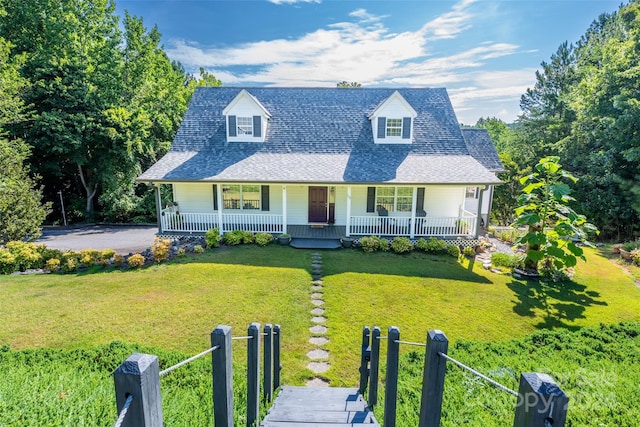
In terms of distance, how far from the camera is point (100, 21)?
2100 cm

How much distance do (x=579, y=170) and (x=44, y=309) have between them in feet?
88.9

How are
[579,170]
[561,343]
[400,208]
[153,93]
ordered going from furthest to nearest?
1. [153,93]
2. [579,170]
3. [400,208]
4. [561,343]

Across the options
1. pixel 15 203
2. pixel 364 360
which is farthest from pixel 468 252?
pixel 15 203

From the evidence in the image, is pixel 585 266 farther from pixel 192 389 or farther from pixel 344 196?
pixel 192 389

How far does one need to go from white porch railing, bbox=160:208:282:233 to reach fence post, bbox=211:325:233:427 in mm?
11690

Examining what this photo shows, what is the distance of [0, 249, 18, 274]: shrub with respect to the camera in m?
10.0

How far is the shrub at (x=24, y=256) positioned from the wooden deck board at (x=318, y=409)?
10.8 meters

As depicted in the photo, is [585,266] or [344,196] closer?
[585,266]

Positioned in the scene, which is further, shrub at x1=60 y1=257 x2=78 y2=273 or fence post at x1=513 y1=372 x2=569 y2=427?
shrub at x1=60 y1=257 x2=78 y2=273

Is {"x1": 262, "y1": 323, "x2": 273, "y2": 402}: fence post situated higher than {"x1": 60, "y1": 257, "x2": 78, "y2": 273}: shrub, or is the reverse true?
{"x1": 262, "y1": 323, "x2": 273, "y2": 402}: fence post

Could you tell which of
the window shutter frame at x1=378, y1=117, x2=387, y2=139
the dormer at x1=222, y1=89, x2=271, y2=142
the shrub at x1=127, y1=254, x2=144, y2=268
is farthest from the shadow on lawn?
the dormer at x1=222, y1=89, x2=271, y2=142

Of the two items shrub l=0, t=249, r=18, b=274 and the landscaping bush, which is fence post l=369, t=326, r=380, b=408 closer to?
the landscaping bush

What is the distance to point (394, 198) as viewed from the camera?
48.1 ft

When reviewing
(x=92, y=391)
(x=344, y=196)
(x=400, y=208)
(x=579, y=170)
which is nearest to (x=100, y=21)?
(x=344, y=196)
